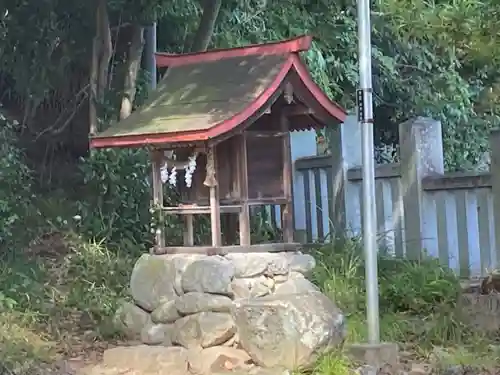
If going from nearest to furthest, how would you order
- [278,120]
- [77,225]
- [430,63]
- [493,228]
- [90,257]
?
[278,120] → [493,228] → [90,257] → [77,225] → [430,63]

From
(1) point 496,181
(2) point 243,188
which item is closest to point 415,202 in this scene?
(1) point 496,181

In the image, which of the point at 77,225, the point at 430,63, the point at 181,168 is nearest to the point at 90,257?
the point at 77,225

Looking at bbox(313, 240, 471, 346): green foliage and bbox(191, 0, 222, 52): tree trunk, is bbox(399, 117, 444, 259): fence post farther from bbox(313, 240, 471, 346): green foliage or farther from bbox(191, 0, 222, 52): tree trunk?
bbox(191, 0, 222, 52): tree trunk

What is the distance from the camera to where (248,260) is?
6.67 meters

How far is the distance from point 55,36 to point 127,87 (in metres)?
1.31

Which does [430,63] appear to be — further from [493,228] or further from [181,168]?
[181,168]

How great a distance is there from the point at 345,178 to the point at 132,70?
290cm

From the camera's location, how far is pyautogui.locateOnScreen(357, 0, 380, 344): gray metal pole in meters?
6.07

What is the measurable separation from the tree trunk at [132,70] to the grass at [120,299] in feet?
5.78

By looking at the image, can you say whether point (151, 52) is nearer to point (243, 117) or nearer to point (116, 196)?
point (116, 196)

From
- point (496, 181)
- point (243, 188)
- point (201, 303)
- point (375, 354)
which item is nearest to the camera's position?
point (375, 354)

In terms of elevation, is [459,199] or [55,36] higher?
[55,36]

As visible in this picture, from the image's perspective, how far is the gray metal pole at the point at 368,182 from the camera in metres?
6.07

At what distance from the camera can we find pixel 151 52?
35.7ft
